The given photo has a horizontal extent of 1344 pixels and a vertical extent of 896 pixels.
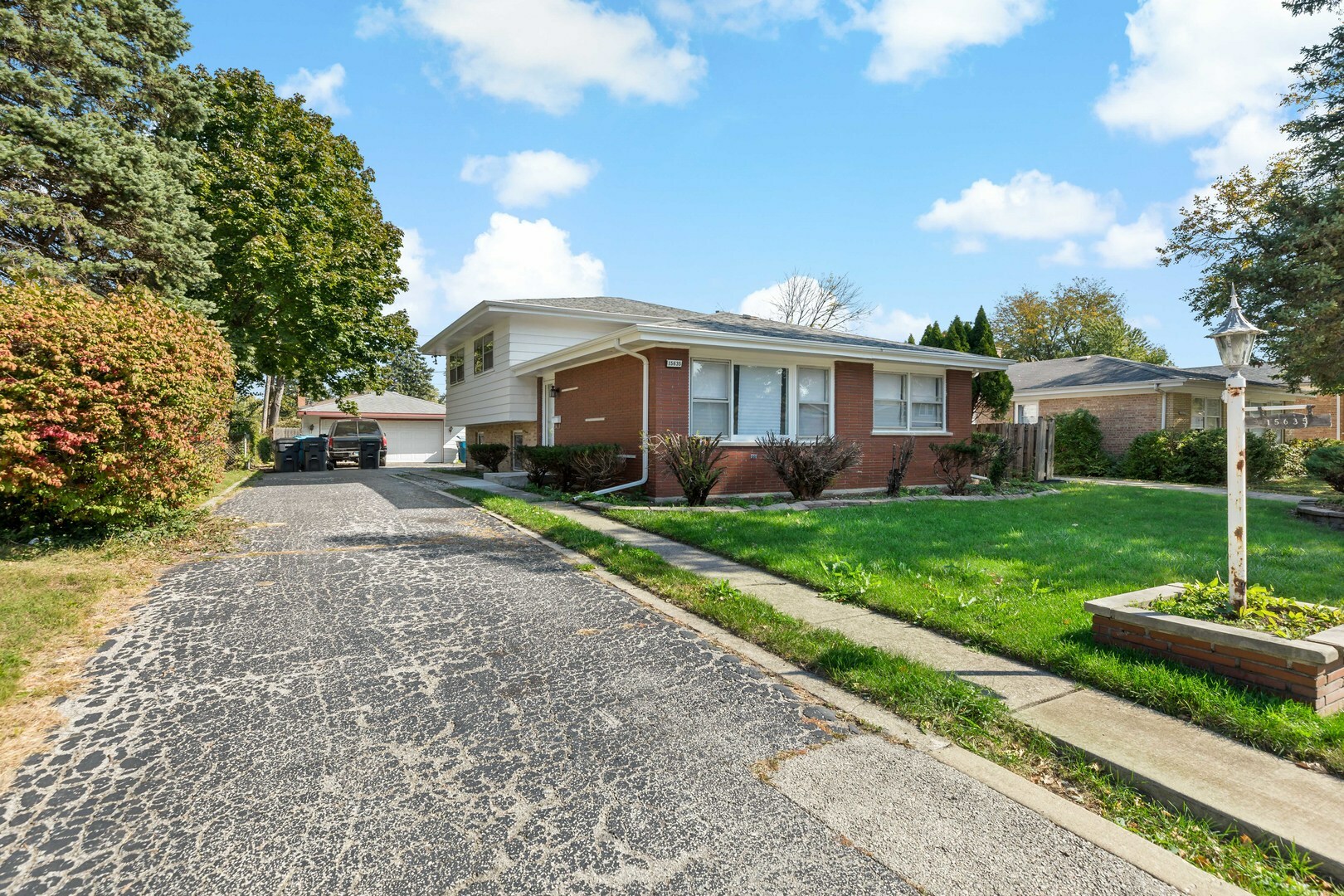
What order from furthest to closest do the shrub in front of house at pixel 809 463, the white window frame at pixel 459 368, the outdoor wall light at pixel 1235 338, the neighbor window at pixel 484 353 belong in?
the white window frame at pixel 459 368
the neighbor window at pixel 484 353
the shrub in front of house at pixel 809 463
the outdoor wall light at pixel 1235 338

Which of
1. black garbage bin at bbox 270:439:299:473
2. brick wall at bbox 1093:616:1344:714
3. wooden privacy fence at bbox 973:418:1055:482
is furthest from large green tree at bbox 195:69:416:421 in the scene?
brick wall at bbox 1093:616:1344:714

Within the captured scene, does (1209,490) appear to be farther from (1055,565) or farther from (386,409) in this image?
(386,409)

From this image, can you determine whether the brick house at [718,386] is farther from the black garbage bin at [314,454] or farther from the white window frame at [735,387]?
the black garbage bin at [314,454]

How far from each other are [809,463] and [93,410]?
9.38m

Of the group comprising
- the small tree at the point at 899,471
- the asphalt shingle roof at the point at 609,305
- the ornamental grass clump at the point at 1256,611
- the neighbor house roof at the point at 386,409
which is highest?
the asphalt shingle roof at the point at 609,305

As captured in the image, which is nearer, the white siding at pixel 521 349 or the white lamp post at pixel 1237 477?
the white lamp post at pixel 1237 477

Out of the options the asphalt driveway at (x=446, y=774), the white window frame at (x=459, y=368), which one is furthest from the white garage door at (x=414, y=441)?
the asphalt driveway at (x=446, y=774)

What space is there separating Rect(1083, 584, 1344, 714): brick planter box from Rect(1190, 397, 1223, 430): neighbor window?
23454 mm

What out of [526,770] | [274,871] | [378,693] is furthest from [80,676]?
[526,770]

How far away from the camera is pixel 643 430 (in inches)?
447

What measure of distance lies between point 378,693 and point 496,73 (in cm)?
1080

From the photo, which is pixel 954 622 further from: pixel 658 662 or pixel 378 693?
pixel 378 693

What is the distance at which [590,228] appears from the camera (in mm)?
16531

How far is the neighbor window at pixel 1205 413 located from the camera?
22.0 metres
